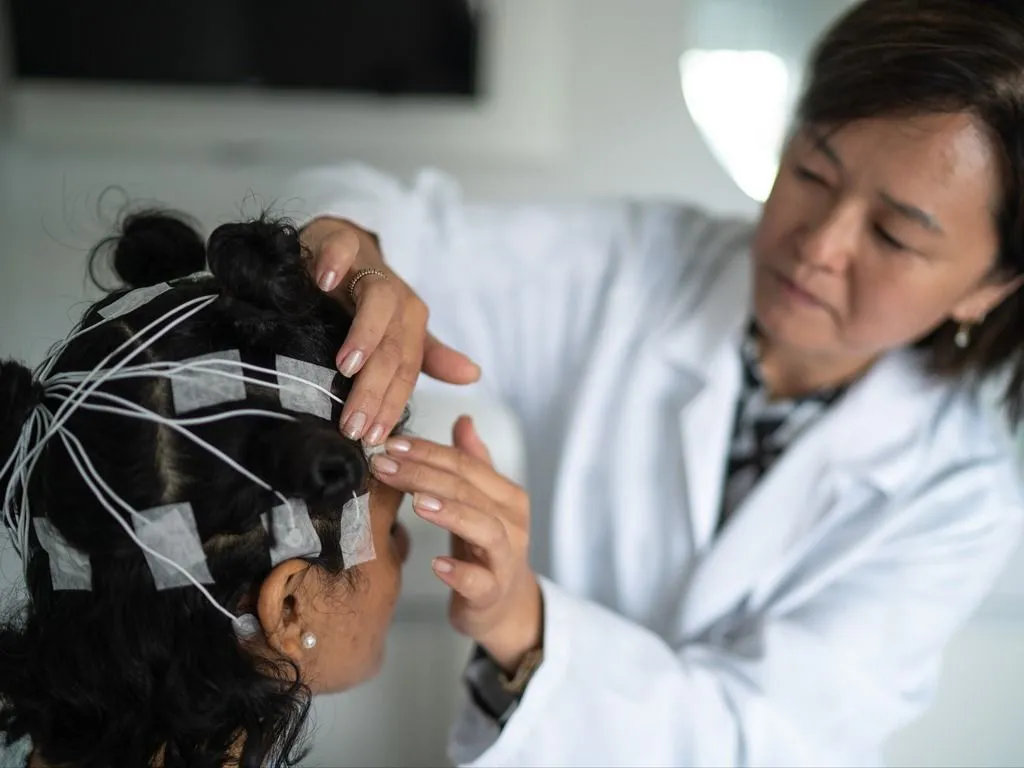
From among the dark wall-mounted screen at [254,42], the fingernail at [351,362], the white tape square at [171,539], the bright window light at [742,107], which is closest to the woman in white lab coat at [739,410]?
the fingernail at [351,362]

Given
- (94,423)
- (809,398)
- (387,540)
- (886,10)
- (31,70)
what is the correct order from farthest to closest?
(31,70)
(809,398)
(886,10)
(387,540)
(94,423)

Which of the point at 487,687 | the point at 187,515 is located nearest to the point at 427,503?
the point at 187,515

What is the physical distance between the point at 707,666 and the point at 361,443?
17.3 inches

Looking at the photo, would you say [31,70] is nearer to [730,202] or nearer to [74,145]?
[74,145]

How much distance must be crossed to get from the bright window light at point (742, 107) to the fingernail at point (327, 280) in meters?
0.84

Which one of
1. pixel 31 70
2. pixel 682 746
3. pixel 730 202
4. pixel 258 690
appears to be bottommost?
pixel 682 746

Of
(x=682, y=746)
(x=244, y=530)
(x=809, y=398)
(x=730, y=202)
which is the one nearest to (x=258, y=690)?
(x=244, y=530)

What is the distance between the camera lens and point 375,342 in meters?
0.54

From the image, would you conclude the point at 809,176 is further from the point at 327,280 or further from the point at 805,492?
the point at 327,280

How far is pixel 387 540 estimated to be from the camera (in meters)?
0.63

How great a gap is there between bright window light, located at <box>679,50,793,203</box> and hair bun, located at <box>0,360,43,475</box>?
1012 millimetres

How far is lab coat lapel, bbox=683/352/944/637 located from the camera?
2.78 feet

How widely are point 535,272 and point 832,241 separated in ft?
1.11

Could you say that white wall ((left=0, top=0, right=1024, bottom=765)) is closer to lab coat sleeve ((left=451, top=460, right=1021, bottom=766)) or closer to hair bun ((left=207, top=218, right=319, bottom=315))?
lab coat sleeve ((left=451, top=460, right=1021, bottom=766))
